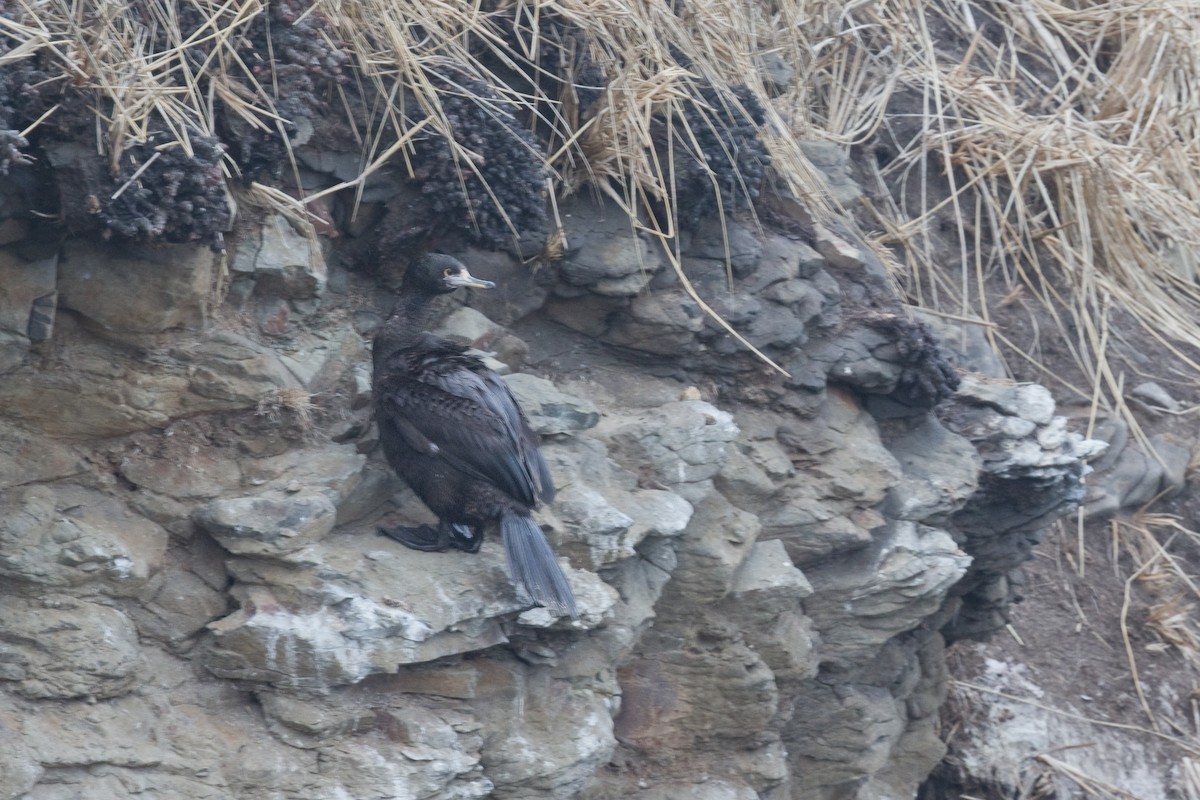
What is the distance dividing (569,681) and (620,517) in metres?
0.49

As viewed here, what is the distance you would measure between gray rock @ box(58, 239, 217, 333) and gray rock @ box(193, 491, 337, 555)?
0.54 m

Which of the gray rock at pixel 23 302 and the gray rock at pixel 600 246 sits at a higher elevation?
the gray rock at pixel 23 302

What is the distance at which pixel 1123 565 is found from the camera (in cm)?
660

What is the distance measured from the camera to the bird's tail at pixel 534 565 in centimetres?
379

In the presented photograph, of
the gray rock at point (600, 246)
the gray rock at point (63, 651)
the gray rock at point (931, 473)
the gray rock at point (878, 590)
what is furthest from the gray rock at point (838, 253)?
the gray rock at point (63, 651)

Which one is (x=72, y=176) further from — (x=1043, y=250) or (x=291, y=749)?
(x=1043, y=250)

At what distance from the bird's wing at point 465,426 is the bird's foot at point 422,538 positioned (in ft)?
0.66

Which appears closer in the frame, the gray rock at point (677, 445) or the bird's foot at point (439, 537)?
the bird's foot at point (439, 537)

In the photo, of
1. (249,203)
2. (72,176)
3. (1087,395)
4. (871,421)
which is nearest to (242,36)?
(249,203)

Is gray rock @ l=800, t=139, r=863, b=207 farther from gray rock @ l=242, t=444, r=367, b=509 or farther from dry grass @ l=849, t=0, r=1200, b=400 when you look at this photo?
gray rock @ l=242, t=444, r=367, b=509

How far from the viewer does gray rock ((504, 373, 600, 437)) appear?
14.3ft

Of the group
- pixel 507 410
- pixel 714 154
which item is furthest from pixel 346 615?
pixel 714 154

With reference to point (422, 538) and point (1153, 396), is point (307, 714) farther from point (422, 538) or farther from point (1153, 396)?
point (1153, 396)

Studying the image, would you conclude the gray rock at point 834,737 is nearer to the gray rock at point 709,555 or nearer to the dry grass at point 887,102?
the gray rock at point 709,555
